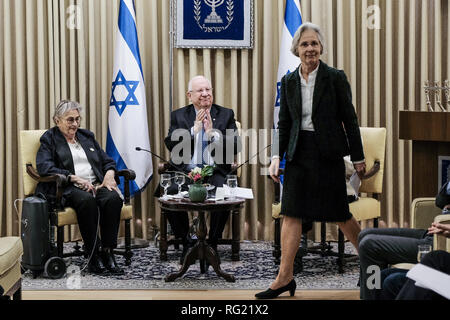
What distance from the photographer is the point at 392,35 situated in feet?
20.8

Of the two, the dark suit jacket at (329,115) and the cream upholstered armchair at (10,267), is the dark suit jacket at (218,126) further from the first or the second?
the cream upholstered armchair at (10,267)

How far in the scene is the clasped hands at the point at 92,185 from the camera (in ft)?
17.5

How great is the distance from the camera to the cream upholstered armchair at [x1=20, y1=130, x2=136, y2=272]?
520 centimetres

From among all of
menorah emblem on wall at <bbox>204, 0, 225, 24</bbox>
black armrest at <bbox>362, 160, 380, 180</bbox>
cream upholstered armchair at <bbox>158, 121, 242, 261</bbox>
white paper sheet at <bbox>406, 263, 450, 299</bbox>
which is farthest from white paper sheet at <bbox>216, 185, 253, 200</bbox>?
white paper sheet at <bbox>406, 263, 450, 299</bbox>

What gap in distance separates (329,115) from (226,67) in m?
2.45

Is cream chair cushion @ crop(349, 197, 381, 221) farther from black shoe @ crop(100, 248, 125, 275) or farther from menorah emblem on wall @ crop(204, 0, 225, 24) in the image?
menorah emblem on wall @ crop(204, 0, 225, 24)

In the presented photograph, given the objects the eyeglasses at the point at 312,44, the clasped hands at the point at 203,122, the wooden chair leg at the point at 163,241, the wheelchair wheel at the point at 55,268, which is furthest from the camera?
the clasped hands at the point at 203,122

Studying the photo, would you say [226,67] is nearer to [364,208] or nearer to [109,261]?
[364,208]

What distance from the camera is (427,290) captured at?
2562 millimetres

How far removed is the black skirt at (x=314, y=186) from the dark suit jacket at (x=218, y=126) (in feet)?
5.27

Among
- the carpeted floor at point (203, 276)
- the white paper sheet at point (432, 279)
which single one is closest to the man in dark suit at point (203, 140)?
the carpeted floor at point (203, 276)

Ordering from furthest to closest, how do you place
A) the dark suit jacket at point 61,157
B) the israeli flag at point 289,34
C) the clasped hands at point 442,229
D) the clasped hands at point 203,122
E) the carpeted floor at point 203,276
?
the israeli flag at point 289,34 → the clasped hands at point 203,122 → the dark suit jacket at point 61,157 → the carpeted floor at point 203,276 → the clasped hands at point 442,229

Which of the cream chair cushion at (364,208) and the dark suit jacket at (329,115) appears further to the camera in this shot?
the cream chair cushion at (364,208)

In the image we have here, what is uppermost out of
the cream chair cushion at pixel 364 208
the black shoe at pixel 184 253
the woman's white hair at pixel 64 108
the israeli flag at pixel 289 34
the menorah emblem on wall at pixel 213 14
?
→ the menorah emblem on wall at pixel 213 14
